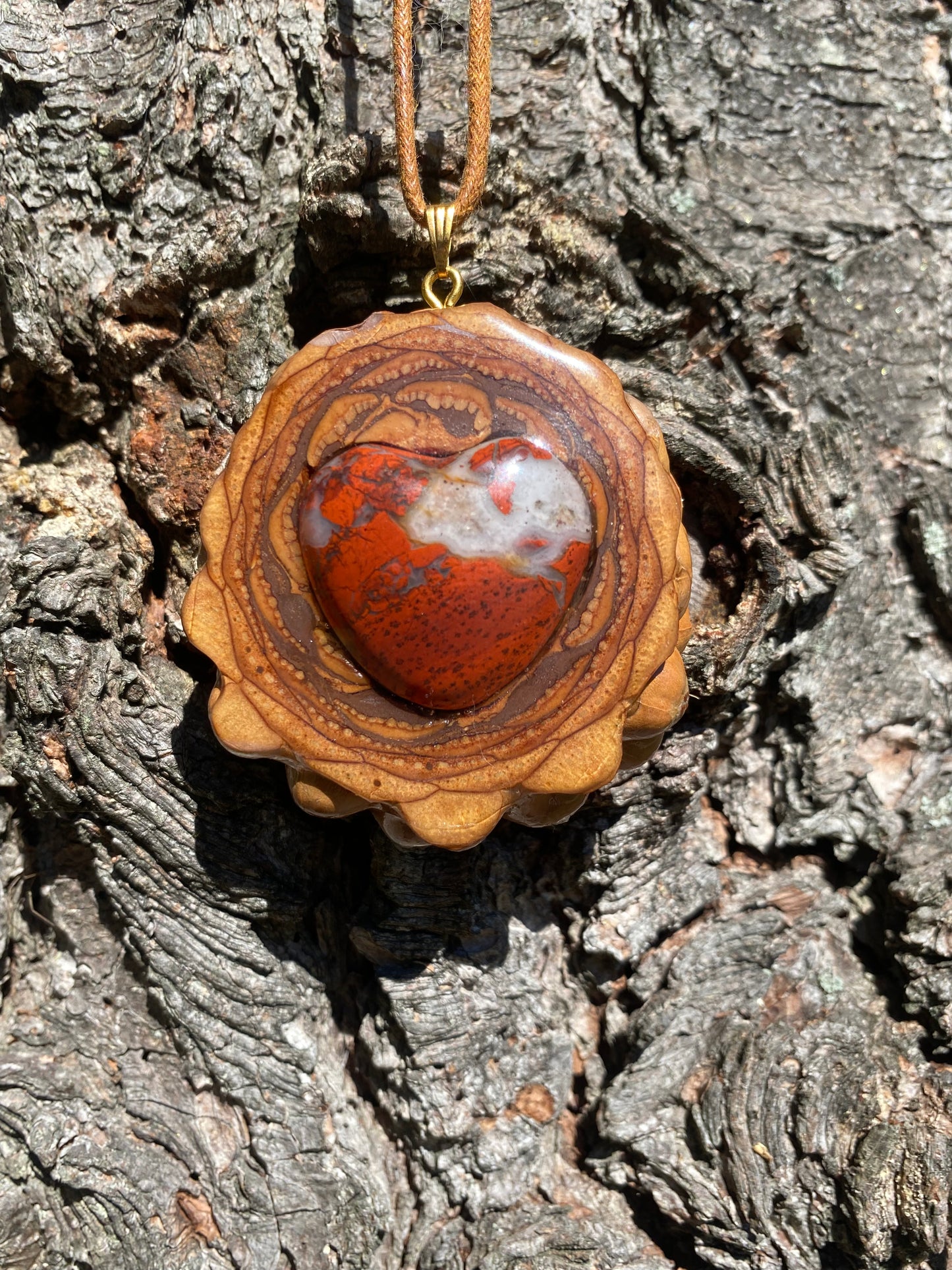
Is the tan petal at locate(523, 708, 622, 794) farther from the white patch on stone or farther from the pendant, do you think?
the white patch on stone

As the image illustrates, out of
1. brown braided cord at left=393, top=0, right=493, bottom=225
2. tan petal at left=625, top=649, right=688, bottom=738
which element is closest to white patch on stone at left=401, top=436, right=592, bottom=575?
tan petal at left=625, top=649, right=688, bottom=738

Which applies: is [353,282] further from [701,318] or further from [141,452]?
[701,318]

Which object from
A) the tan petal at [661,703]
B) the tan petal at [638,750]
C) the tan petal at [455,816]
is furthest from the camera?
the tan petal at [638,750]

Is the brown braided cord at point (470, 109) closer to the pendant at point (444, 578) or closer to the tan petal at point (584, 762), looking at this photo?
the pendant at point (444, 578)

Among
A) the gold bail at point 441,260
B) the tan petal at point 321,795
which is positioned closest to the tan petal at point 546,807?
the tan petal at point 321,795

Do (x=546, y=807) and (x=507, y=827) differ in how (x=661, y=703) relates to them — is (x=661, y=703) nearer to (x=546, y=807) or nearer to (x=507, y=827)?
(x=546, y=807)

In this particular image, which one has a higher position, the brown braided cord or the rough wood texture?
the brown braided cord

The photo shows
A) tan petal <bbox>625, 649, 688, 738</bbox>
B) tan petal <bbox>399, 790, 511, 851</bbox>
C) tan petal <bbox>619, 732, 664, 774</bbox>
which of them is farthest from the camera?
tan petal <bbox>619, 732, 664, 774</bbox>

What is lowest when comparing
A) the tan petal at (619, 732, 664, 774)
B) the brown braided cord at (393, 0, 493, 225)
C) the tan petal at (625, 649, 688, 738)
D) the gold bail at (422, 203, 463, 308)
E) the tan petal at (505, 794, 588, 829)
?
the tan petal at (505, 794, 588, 829)
